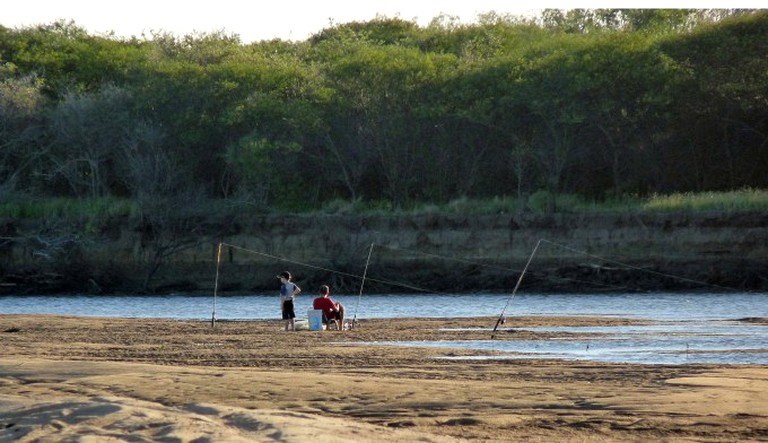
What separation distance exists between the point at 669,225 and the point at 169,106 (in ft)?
71.3

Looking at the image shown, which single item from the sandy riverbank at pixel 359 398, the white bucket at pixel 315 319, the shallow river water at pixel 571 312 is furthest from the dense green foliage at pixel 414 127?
the sandy riverbank at pixel 359 398

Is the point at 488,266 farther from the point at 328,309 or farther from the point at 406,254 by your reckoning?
the point at 328,309

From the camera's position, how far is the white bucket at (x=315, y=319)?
23328 millimetres

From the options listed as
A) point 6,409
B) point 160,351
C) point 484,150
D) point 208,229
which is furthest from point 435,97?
point 6,409

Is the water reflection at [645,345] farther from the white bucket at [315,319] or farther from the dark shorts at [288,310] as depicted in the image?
the dark shorts at [288,310]

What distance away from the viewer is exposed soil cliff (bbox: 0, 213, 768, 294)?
44625mm

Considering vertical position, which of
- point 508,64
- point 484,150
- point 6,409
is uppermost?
point 508,64

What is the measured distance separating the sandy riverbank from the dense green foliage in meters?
32.5

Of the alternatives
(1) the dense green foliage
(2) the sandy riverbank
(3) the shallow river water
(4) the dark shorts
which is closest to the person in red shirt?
(4) the dark shorts

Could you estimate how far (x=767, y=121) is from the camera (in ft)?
169

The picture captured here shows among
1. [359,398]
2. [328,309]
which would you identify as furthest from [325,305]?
[359,398]

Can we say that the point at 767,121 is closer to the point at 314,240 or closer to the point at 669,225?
the point at 669,225

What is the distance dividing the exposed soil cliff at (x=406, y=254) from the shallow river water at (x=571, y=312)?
7.15 feet

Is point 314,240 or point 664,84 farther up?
point 664,84
